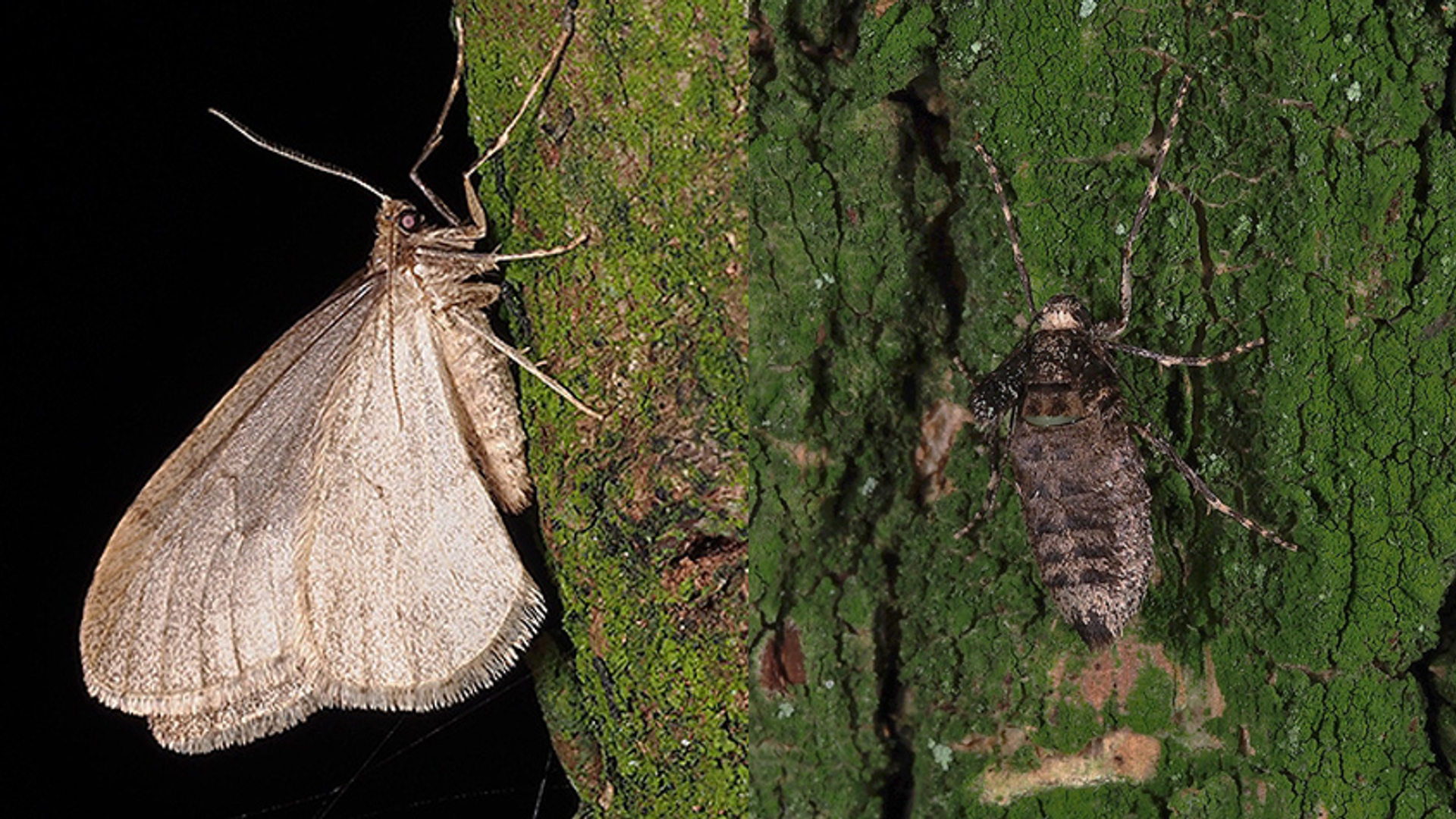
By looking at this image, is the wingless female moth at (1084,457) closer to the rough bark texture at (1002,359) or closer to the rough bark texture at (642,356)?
the rough bark texture at (1002,359)

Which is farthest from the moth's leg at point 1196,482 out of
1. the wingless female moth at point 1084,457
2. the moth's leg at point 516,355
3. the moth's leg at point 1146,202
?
the moth's leg at point 516,355

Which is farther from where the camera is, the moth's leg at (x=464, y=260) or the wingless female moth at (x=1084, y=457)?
the moth's leg at (x=464, y=260)

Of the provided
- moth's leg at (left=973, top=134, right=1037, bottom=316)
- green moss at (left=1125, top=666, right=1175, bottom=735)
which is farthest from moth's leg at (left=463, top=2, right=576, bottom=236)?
green moss at (left=1125, top=666, right=1175, bottom=735)

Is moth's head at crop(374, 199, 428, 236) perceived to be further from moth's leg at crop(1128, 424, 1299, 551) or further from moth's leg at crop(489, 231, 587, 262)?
moth's leg at crop(1128, 424, 1299, 551)

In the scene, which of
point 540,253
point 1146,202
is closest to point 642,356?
point 540,253

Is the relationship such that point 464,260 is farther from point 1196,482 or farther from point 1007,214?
point 1196,482

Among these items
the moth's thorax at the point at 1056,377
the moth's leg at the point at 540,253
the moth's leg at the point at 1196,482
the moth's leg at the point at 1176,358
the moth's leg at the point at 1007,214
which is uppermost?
the moth's leg at the point at 1007,214
